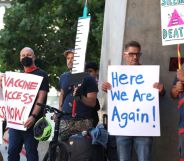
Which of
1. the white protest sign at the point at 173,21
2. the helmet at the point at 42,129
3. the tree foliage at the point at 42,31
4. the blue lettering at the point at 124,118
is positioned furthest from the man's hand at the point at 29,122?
the tree foliage at the point at 42,31

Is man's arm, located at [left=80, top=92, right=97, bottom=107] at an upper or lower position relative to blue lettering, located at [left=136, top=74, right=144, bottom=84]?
lower

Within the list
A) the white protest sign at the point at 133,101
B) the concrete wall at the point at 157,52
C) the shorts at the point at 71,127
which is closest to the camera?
the white protest sign at the point at 133,101

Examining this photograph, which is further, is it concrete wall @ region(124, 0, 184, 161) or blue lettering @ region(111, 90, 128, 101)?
concrete wall @ region(124, 0, 184, 161)

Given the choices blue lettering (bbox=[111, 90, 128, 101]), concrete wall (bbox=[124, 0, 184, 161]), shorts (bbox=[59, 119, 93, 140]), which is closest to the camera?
blue lettering (bbox=[111, 90, 128, 101])

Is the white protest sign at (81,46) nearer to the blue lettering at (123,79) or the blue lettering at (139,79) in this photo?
the blue lettering at (123,79)

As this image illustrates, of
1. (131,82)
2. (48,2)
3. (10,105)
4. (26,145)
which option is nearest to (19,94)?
(10,105)

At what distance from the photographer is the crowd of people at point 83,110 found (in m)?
7.00

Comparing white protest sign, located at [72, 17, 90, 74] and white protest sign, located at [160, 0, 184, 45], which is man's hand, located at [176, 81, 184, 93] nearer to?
white protest sign, located at [160, 0, 184, 45]

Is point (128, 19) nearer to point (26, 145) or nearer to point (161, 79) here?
point (161, 79)

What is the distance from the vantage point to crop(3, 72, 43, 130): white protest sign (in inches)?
307

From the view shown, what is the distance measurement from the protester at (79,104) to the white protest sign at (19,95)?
19.4 inches

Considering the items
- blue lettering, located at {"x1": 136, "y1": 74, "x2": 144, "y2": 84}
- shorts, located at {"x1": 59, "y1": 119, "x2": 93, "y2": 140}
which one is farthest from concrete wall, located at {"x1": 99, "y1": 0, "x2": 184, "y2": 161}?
shorts, located at {"x1": 59, "y1": 119, "x2": 93, "y2": 140}

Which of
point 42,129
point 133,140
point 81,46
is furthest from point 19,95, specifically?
point 133,140

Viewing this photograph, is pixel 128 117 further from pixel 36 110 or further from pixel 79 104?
pixel 36 110
